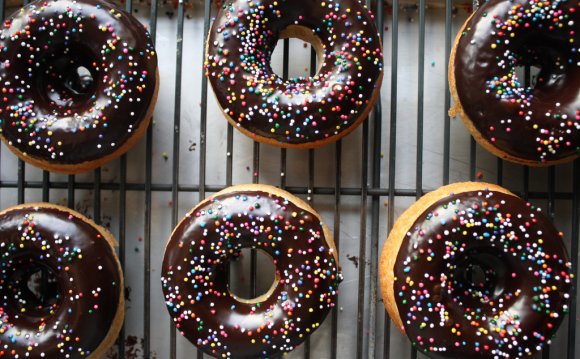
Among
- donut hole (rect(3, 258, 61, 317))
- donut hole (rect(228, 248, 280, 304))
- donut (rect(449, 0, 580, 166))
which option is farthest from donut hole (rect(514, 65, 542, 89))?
donut hole (rect(3, 258, 61, 317))

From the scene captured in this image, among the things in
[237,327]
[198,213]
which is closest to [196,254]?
[198,213]

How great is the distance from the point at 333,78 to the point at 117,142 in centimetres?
75

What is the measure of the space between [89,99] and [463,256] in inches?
52.9

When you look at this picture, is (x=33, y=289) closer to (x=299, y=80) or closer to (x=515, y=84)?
(x=299, y=80)

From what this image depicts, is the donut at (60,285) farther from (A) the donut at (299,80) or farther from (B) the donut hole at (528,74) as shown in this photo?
(B) the donut hole at (528,74)

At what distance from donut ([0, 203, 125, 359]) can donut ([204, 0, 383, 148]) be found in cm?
65

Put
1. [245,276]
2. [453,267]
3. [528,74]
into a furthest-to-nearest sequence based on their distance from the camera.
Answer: [245,276], [528,74], [453,267]

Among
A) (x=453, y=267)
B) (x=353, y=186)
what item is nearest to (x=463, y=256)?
(x=453, y=267)

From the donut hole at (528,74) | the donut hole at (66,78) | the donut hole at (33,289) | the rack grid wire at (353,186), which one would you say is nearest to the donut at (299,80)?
the rack grid wire at (353,186)

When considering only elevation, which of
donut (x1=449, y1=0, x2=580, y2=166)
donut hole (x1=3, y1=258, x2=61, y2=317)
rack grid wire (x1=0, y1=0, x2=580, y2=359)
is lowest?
donut hole (x1=3, y1=258, x2=61, y2=317)

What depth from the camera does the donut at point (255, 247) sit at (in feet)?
5.63

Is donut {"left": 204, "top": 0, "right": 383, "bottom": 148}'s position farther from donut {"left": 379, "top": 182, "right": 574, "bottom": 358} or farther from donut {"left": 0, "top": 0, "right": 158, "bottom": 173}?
donut {"left": 379, "top": 182, "right": 574, "bottom": 358}

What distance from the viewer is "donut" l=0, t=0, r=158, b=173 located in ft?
5.72

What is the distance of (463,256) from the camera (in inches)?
68.1
